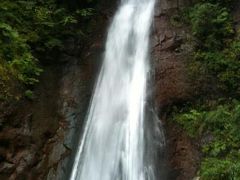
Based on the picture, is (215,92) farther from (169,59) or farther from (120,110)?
(120,110)

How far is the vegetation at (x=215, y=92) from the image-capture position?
838cm

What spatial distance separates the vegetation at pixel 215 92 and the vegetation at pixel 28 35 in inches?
144

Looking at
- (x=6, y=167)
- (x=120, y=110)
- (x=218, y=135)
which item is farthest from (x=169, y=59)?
(x=6, y=167)

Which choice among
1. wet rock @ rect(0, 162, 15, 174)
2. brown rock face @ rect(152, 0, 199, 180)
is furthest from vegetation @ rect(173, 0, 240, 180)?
wet rock @ rect(0, 162, 15, 174)

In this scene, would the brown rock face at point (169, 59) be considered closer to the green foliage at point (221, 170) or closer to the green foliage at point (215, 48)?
the green foliage at point (215, 48)

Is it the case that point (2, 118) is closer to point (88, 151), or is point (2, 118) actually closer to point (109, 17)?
point (88, 151)

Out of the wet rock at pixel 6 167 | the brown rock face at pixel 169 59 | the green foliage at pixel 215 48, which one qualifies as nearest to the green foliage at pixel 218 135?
the brown rock face at pixel 169 59

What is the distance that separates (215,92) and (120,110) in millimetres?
2474

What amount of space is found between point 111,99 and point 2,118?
302cm

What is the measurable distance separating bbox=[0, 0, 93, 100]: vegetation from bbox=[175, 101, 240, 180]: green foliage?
4.03 meters

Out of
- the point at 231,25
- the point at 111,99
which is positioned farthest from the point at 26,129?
the point at 231,25

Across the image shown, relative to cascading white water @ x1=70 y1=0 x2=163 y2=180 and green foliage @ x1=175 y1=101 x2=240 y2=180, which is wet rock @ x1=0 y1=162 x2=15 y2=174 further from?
green foliage @ x1=175 y1=101 x2=240 y2=180

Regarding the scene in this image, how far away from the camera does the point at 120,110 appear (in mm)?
10336

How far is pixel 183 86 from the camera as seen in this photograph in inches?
406
